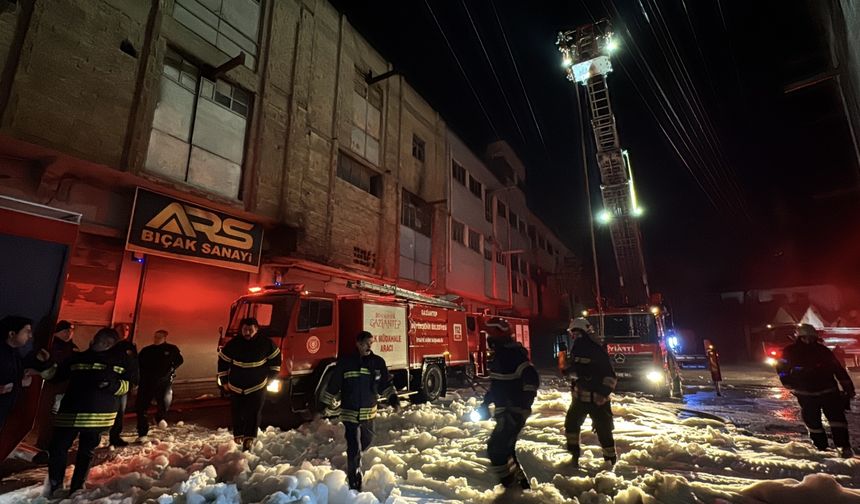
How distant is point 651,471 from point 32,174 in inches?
467

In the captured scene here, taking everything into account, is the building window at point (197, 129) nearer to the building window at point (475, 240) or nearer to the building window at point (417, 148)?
the building window at point (417, 148)

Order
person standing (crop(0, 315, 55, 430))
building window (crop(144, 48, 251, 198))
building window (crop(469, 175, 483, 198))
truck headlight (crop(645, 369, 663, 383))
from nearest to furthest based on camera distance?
person standing (crop(0, 315, 55, 430)) < building window (crop(144, 48, 251, 198)) < truck headlight (crop(645, 369, 663, 383)) < building window (crop(469, 175, 483, 198))

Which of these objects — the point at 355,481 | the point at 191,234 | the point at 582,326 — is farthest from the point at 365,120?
the point at 355,481

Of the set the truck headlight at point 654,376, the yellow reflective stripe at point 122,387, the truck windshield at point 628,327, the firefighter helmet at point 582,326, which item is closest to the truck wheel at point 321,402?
the yellow reflective stripe at point 122,387

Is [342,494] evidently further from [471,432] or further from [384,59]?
[384,59]

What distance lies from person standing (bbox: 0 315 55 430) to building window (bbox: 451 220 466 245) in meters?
18.5

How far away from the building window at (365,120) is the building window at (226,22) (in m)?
4.41

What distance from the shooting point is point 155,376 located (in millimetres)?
6535

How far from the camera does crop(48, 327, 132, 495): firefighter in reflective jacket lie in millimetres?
3787

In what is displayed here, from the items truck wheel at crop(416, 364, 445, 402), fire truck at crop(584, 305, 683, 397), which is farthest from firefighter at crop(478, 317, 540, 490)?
fire truck at crop(584, 305, 683, 397)

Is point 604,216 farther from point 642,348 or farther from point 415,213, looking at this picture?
point 415,213

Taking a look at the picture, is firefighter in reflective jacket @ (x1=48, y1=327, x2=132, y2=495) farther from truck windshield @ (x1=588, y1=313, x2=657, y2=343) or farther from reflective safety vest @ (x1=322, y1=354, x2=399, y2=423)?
truck windshield @ (x1=588, y1=313, x2=657, y2=343)

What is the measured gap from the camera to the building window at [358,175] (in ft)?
49.6

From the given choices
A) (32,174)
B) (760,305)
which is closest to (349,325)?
(32,174)
